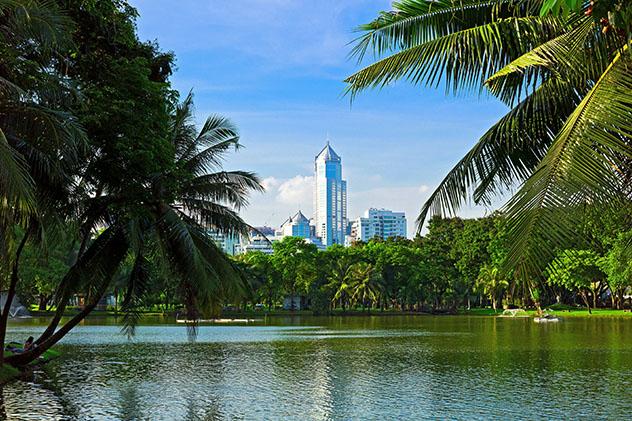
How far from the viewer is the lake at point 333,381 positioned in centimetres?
1539

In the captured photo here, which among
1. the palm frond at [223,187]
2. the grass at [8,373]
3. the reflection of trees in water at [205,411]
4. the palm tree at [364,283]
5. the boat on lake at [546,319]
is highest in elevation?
the palm frond at [223,187]

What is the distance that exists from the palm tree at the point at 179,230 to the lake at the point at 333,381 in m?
2.21

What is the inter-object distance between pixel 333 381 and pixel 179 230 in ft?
23.0

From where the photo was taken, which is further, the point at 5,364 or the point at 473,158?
the point at 5,364

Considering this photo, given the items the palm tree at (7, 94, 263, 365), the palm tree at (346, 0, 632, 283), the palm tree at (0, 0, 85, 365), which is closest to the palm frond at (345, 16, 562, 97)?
the palm tree at (346, 0, 632, 283)

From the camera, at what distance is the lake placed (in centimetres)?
1539

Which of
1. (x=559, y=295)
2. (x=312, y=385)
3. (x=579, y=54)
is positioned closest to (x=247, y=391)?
(x=312, y=385)

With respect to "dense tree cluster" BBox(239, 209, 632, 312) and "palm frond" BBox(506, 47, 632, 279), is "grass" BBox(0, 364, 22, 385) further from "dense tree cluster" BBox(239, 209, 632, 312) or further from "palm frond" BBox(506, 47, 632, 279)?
"dense tree cluster" BBox(239, 209, 632, 312)

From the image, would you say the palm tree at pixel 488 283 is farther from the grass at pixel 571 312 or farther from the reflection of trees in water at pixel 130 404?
the reflection of trees in water at pixel 130 404

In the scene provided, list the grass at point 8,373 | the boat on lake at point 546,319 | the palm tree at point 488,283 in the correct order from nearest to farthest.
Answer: the grass at point 8,373
the boat on lake at point 546,319
the palm tree at point 488,283

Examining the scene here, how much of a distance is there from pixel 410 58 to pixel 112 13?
825 centimetres

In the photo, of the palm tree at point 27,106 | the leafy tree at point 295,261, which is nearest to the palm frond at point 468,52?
the palm tree at point 27,106

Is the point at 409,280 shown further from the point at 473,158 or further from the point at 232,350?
the point at 473,158

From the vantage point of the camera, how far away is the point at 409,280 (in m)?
73.7
